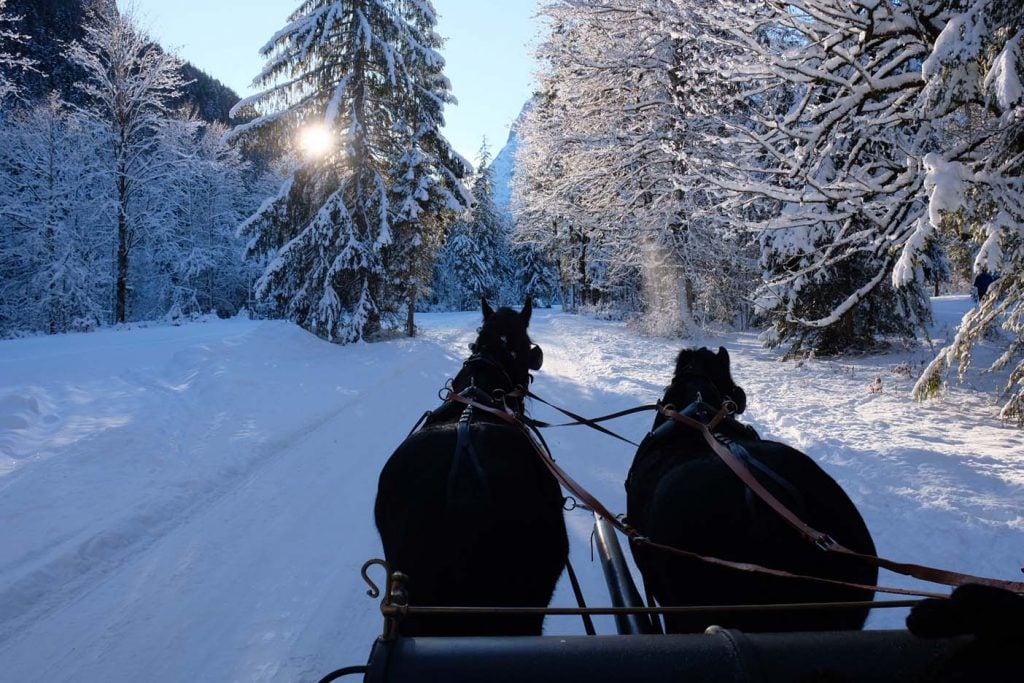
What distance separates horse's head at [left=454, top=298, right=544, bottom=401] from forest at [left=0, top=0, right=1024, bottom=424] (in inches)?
158

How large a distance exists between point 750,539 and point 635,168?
1647cm

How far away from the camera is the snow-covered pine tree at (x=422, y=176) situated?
17.9 metres

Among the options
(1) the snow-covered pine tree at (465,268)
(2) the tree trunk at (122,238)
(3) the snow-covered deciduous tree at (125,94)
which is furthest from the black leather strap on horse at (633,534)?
(1) the snow-covered pine tree at (465,268)

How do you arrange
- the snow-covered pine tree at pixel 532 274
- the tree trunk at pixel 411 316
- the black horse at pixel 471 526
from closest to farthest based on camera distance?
1. the black horse at pixel 471 526
2. the tree trunk at pixel 411 316
3. the snow-covered pine tree at pixel 532 274

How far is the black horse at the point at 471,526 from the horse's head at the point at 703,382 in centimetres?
113

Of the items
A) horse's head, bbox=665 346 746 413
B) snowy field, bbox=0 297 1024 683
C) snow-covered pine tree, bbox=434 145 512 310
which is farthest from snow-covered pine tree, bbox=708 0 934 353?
snow-covered pine tree, bbox=434 145 512 310

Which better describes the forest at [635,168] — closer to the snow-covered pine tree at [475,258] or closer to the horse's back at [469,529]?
the horse's back at [469,529]

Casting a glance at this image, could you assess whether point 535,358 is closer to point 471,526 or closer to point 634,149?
point 471,526

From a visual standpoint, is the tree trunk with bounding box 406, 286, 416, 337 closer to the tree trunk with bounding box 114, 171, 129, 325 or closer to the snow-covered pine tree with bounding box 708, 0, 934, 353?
the tree trunk with bounding box 114, 171, 129, 325

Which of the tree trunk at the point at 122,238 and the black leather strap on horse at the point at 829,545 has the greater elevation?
A: the tree trunk at the point at 122,238

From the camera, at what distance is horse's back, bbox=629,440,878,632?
72.4 inches

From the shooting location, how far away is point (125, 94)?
20.7 metres

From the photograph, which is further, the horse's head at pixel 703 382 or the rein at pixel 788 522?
the horse's head at pixel 703 382

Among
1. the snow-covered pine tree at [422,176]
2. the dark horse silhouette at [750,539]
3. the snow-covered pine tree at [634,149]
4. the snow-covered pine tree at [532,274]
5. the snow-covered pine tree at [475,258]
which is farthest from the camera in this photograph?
the snow-covered pine tree at [532,274]
